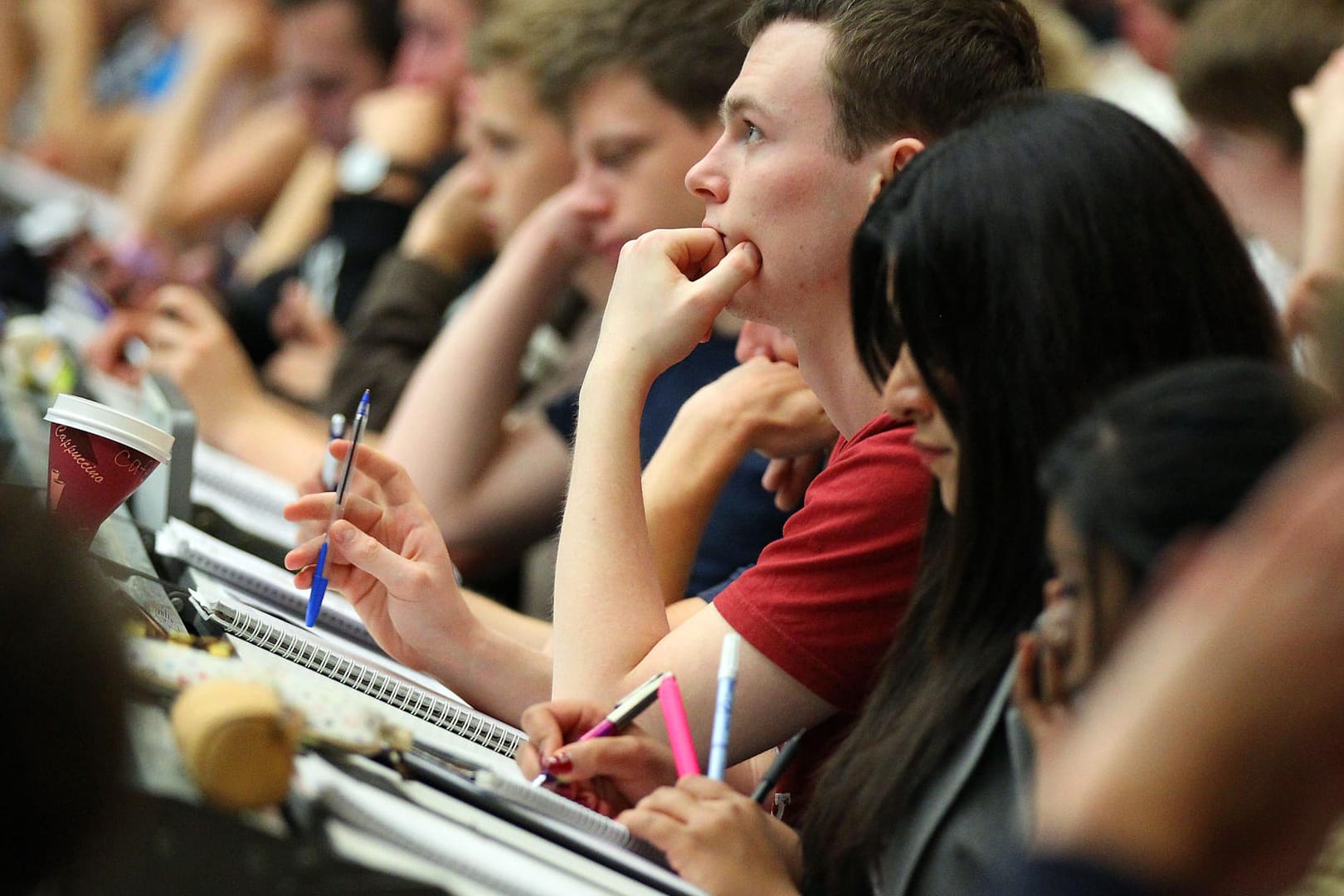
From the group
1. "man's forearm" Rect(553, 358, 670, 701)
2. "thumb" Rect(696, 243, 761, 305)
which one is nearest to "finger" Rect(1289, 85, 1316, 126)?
"thumb" Rect(696, 243, 761, 305)

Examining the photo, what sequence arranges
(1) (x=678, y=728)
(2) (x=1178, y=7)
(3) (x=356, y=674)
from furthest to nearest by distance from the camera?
(2) (x=1178, y=7) < (3) (x=356, y=674) < (1) (x=678, y=728)

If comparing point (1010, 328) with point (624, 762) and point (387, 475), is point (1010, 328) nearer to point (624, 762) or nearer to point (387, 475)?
point (624, 762)

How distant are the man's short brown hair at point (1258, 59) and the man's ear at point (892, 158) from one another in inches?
43.0

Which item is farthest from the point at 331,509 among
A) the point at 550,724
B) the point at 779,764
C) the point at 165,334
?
the point at 165,334

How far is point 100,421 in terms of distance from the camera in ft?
4.13

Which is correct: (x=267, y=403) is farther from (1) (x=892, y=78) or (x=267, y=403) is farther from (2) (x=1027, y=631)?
(2) (x=1027, y=631)

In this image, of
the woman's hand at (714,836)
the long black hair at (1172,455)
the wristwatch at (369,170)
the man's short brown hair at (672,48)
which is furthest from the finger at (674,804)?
the wristwatch at (369,170)

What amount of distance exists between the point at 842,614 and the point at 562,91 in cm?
121

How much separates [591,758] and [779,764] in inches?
8.1

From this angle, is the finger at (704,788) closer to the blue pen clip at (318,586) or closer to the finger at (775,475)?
the blue pen clip at (318,586)

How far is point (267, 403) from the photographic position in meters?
2.51

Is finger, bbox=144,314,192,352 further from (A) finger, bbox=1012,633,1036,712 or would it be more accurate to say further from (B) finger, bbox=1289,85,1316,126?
(A) finger, bbox=1012,633,1036,712

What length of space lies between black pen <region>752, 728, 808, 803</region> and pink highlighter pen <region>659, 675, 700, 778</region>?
12 centimetres

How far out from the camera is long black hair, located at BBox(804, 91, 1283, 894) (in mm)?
1029
